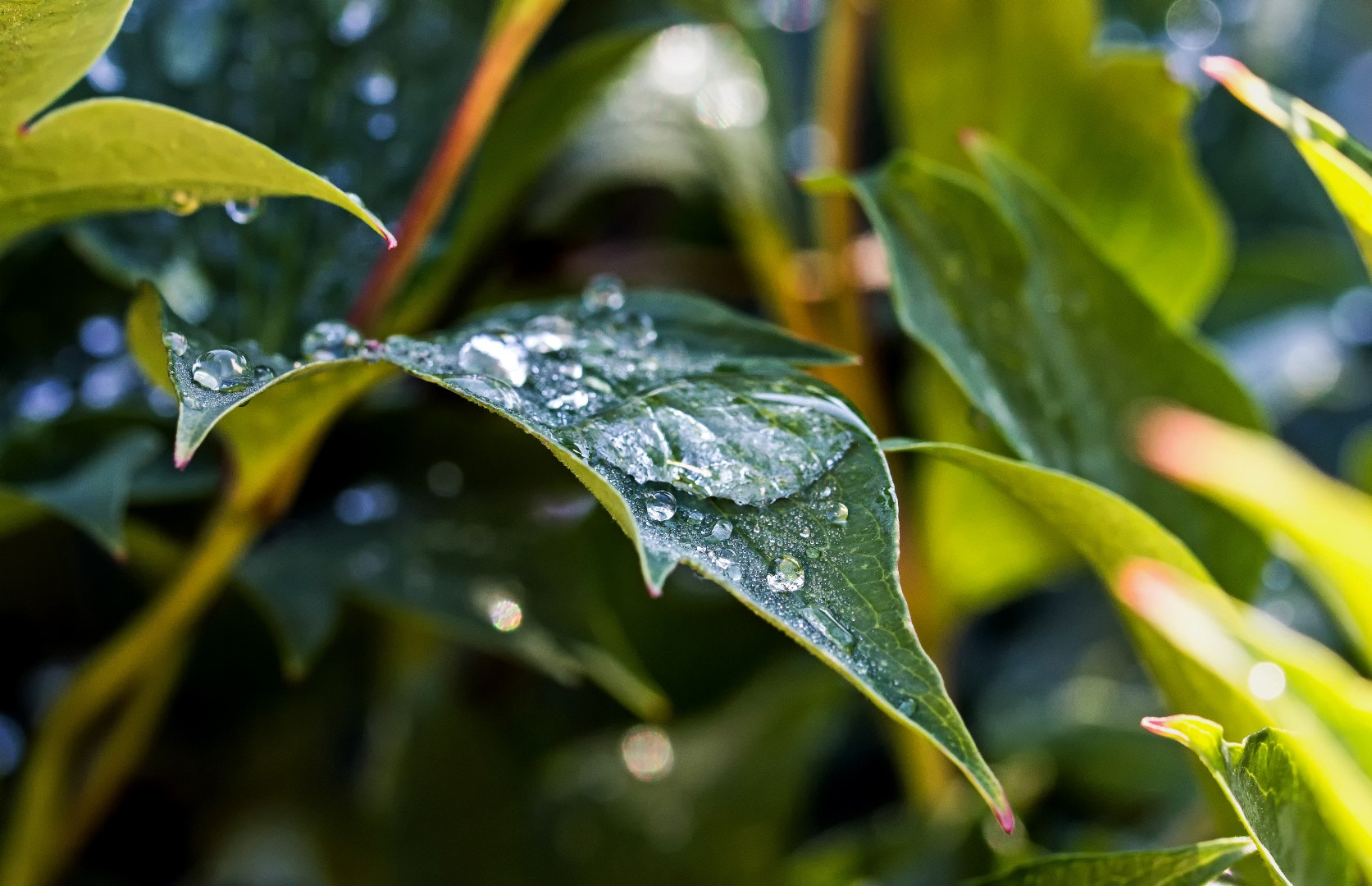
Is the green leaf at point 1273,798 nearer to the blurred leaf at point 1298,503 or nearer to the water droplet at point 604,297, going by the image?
the blurred leaf at point 1298,503

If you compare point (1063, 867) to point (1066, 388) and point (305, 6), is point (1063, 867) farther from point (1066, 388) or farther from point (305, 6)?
point (305, 6)

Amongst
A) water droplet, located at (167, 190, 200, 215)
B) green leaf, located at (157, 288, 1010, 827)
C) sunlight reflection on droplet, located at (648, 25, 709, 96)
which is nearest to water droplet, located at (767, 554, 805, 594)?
green leaf, located at (157, 288, 1010, 827)

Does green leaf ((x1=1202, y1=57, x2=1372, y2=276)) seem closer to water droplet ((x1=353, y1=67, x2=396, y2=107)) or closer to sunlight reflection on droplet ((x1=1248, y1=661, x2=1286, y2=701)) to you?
sunlight reflection on droplet ((x1=1248, y1=661, x2=1286, y2=701))

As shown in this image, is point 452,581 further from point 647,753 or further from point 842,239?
point 842,239

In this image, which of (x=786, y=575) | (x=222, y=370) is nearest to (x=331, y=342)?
(x=222, y=370)

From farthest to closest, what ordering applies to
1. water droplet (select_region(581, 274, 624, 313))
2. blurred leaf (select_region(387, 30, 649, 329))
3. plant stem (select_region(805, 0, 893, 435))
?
1. plant stem (select_region(805, 0, 893, 435))
2. blurred leaf (select_region(387, 30, 649, 329))
3. water droplet (select_region(581, 274, 624, 313))

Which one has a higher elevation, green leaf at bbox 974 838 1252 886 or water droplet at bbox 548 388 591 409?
water droplet at bbox 548 388 591 409
